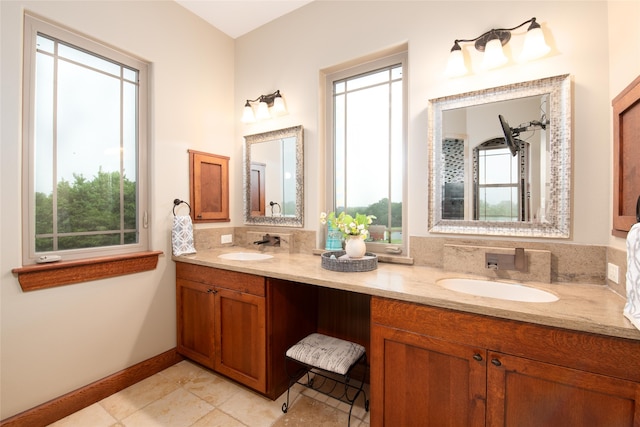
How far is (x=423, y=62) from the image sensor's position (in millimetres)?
1900

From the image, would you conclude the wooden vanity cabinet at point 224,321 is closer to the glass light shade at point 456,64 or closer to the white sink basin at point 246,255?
the white sink basin at point 246,255

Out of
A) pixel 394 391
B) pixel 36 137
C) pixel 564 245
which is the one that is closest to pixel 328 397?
pixel 394 391

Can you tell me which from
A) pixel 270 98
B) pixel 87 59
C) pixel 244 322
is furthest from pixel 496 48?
pixel 87 59

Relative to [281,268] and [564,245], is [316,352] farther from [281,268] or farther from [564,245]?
[564,245]

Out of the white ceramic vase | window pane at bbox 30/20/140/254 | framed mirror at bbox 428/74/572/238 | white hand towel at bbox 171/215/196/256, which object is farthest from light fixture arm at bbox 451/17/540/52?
window pane at bbox 30/20/140/254

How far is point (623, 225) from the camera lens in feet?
4.15

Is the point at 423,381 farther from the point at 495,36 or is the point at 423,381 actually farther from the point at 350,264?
the point at 495,36

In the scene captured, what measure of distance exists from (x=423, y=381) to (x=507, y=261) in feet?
2.69

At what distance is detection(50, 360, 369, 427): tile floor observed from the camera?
169 centimetres

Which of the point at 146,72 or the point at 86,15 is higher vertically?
the point at 86,15

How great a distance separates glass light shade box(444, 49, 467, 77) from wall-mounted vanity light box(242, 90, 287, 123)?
1362 millimetres

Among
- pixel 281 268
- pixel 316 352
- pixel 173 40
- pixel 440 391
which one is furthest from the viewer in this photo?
pixel 173 40

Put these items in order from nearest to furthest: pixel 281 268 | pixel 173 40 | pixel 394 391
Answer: pixel 394 391, pixel 281 268, pixel 173 40

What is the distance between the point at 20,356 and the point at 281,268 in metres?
1.55
